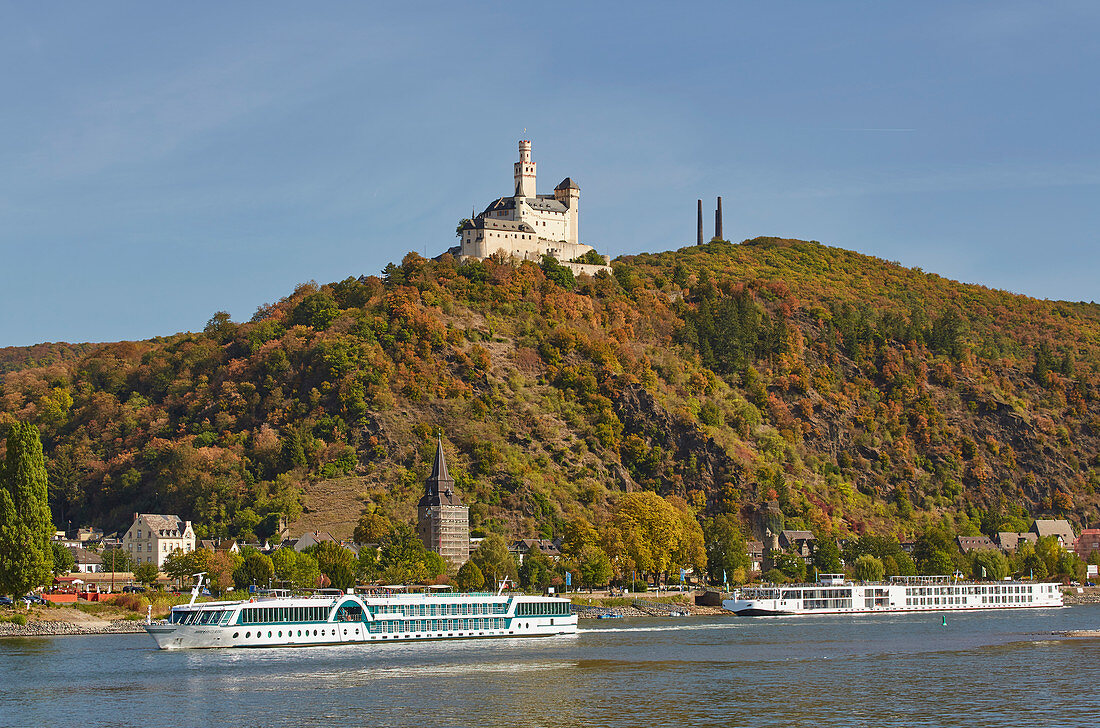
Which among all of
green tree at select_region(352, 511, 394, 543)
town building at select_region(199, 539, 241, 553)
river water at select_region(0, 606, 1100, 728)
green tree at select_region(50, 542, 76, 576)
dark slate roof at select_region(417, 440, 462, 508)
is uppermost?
dark slate roof at select_region(417, 440, 462, 508)

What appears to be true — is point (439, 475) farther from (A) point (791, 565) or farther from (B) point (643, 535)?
(A) point (791, 565)

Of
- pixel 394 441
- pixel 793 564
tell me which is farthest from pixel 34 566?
pixel 793 564

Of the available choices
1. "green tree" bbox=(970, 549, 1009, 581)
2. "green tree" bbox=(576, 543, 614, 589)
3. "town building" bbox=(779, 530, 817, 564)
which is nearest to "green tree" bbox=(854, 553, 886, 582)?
"town building" bbox=(779, 530, 817, 564)

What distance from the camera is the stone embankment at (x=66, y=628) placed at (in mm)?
103500

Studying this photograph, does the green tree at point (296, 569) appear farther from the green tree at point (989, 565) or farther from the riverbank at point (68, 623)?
the green tree at point (989, 565)

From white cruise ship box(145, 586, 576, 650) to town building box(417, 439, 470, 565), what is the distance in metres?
40.9

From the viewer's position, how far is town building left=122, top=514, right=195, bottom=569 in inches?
5842

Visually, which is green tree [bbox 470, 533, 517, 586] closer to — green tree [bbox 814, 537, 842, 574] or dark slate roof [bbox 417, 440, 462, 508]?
dark slate roof [bbox 417, 440, 462, 508]

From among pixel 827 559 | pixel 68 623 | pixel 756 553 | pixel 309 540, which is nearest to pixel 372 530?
pixel 309 540

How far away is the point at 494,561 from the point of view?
448ft

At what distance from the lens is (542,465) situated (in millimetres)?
166000

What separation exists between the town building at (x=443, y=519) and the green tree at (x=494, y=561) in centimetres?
569

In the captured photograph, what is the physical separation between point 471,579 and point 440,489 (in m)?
18.8

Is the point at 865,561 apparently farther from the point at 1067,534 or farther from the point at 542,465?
the point at 1067,534
